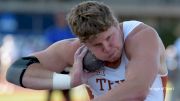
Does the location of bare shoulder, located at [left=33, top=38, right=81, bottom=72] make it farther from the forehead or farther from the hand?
the forehead

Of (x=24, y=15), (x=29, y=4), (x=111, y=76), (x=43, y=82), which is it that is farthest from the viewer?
(x=29, y=4)

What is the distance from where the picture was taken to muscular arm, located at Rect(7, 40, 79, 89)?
4076mm

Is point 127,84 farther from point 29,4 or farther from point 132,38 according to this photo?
point 29,4

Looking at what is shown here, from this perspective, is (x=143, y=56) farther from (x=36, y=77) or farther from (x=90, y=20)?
(x=36, y=77)

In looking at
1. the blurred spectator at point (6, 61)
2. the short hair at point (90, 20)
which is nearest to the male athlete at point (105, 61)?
the short hair at point (90, 20)

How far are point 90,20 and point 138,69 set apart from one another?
387 millimetres

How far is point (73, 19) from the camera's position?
356 cm

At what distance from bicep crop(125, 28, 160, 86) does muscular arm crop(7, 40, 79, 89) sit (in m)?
0.50

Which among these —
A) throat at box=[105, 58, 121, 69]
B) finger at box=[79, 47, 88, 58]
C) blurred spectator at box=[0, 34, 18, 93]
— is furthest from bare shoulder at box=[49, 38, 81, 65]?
blurred spectator at box=[0, 34, 18, 93]

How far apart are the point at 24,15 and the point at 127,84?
→ 26.4 m

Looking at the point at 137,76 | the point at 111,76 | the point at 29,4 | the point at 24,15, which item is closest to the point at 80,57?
the point at 111,76

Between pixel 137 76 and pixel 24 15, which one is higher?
pixel 137 76

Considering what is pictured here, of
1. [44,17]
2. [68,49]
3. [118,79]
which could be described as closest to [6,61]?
[68,49]

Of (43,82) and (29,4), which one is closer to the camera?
(43,82)
